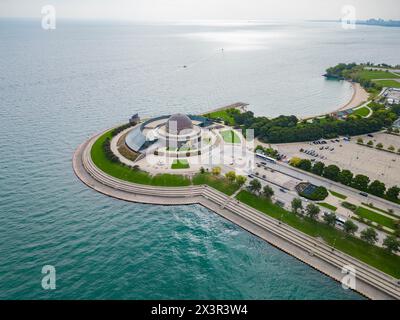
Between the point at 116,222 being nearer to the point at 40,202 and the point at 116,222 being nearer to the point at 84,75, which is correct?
the point at 40,202

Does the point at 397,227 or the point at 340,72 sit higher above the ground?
the point at 340,72

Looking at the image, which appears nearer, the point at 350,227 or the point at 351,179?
the point at 350,227

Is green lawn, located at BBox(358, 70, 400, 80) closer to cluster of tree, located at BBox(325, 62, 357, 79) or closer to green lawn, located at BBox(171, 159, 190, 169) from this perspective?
cluster of tree, located at BBox(325, 62, 357, 79)

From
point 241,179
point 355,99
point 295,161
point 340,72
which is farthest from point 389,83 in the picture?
point 241,179

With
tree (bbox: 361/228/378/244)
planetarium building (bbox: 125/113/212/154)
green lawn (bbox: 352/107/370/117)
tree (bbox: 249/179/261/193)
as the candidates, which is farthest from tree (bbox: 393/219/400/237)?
green lawn (bbox: 352/107/370/117)

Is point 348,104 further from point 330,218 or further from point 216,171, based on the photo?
point 330,218

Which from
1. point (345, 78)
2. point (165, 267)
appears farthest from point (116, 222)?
point (345, 78)

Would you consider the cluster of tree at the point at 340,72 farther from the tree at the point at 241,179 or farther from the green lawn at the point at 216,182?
the green lawn at the point at 216,182

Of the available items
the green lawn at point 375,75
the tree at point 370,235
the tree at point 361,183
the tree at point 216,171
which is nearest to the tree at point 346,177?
the tree at point 361,183
